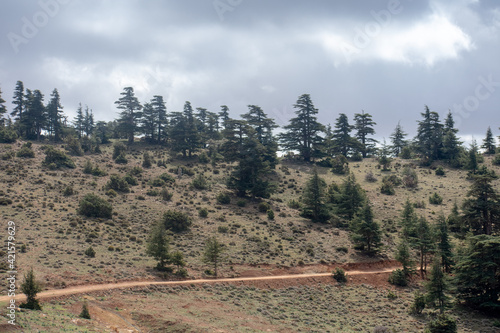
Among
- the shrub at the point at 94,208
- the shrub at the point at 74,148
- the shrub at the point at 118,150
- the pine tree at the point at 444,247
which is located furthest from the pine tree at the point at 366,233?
the shrub at the point at 74,148

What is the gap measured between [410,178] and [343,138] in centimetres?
2485

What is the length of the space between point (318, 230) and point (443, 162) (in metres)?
50.6

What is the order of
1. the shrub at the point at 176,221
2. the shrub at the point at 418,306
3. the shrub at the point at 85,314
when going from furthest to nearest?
1. the shrub at the point at 176,221
2. the shrub at the point at 418,306
3. the shrub at the point at 85,314

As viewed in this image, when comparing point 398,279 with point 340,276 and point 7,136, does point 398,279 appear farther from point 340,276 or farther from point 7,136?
point 7,136

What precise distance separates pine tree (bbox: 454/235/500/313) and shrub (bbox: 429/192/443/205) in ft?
95.0

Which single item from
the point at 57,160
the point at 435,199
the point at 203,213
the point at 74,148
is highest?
the point at 74,148

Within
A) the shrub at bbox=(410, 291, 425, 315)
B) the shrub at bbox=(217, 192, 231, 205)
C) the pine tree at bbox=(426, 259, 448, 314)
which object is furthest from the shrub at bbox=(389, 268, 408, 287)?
the shrub at bbox=(217, 192, 231, 205)

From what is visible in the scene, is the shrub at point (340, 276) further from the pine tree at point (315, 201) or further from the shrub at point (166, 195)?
the shrub at point (166, 195)

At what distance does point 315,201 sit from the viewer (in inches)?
2365

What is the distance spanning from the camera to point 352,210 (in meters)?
59.5

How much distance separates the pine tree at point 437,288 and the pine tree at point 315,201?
82.9 ft

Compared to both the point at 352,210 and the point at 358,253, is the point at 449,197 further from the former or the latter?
the point at 358,253

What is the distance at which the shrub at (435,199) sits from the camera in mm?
65938

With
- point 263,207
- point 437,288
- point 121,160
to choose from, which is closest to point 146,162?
point 121,160
